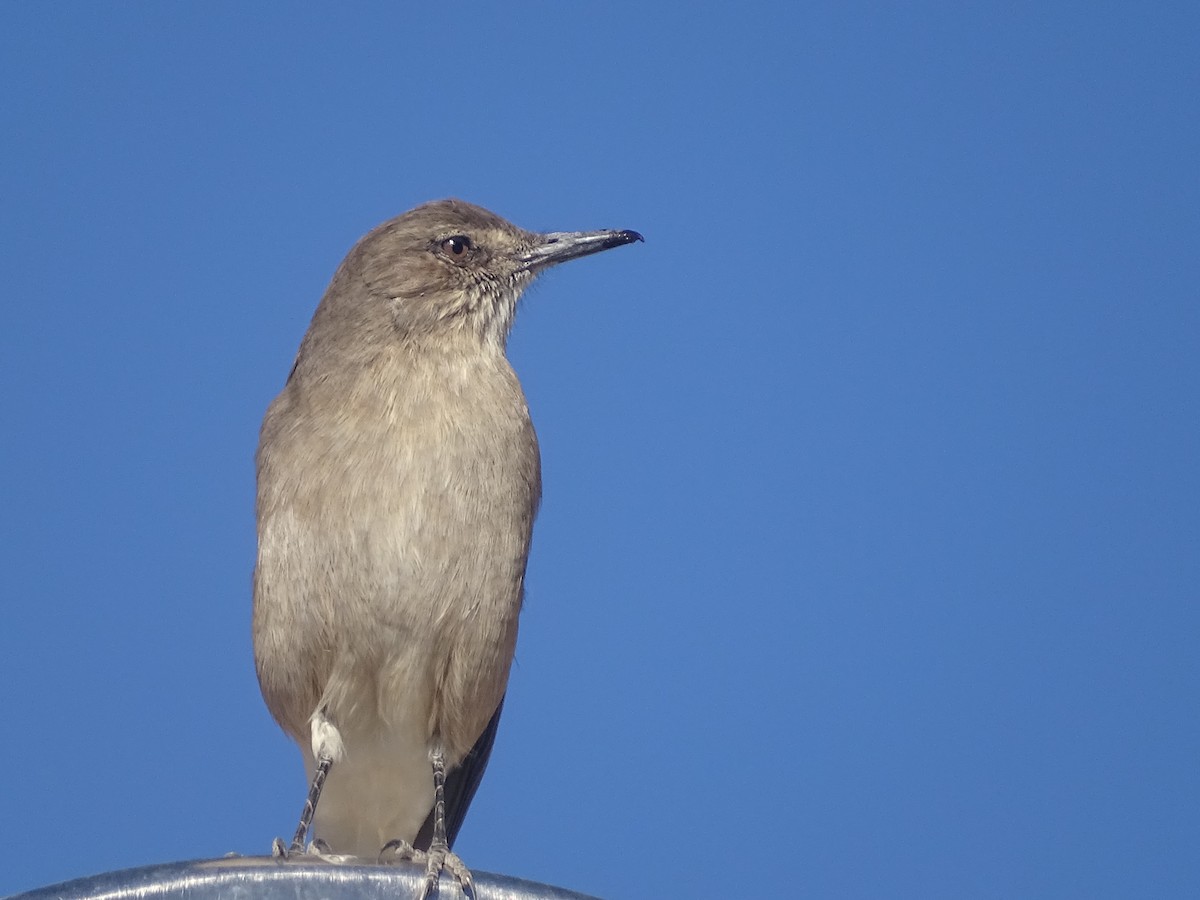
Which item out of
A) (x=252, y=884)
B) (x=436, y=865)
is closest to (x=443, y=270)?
(x=436, y=865)

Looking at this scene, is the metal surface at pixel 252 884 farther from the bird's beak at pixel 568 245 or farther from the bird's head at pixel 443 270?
the bird's beak at pixel 568 245

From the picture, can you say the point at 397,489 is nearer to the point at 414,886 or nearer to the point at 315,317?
the point at 315,317

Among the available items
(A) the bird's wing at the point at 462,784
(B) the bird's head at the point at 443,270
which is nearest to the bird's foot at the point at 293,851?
(A) the bird's wing at the point at 462,784

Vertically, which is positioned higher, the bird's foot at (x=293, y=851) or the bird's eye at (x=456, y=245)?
the bird's eye at (x=456, y=245)

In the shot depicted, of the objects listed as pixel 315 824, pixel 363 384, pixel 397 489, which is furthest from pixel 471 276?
pixel 315 824

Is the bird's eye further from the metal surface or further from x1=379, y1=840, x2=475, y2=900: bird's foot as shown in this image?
the metal surface

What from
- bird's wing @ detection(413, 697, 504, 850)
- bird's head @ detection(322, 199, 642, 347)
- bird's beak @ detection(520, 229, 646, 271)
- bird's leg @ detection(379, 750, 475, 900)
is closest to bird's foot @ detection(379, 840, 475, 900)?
bird's leg @ detection(379, 750, 475, 900)
